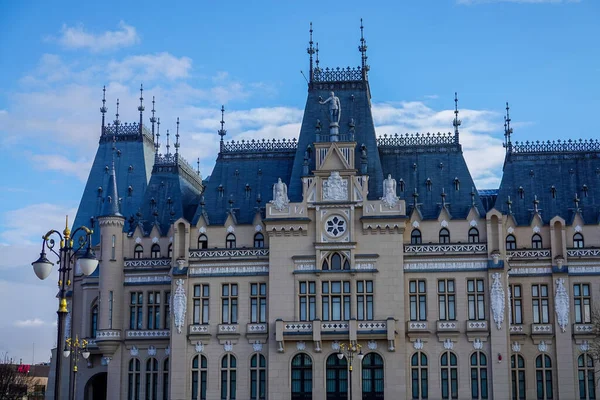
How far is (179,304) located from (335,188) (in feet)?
48.9

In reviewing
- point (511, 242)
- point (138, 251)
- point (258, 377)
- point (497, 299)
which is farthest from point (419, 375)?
point (138, 251)

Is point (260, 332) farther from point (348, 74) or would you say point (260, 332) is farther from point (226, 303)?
point (348, 74)

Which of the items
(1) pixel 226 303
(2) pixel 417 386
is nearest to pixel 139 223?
(1) pixel 226 303

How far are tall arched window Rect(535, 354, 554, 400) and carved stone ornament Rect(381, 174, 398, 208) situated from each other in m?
15.8

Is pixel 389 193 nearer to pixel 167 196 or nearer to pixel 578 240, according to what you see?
pixel 578 240

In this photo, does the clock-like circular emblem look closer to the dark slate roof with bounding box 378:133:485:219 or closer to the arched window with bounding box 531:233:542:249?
the dark slate roof with bounding box 378:133:485:219

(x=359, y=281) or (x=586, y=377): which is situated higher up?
(x=359, y=281)

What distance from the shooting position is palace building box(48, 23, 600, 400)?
72.4 m

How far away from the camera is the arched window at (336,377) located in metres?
72.5

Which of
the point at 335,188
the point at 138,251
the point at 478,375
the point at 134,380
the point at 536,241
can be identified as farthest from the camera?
the point at 138,251

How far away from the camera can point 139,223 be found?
3142 inches

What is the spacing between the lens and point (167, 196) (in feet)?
272

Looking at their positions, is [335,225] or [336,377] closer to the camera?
[336,377]

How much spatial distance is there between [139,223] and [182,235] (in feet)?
16.2
